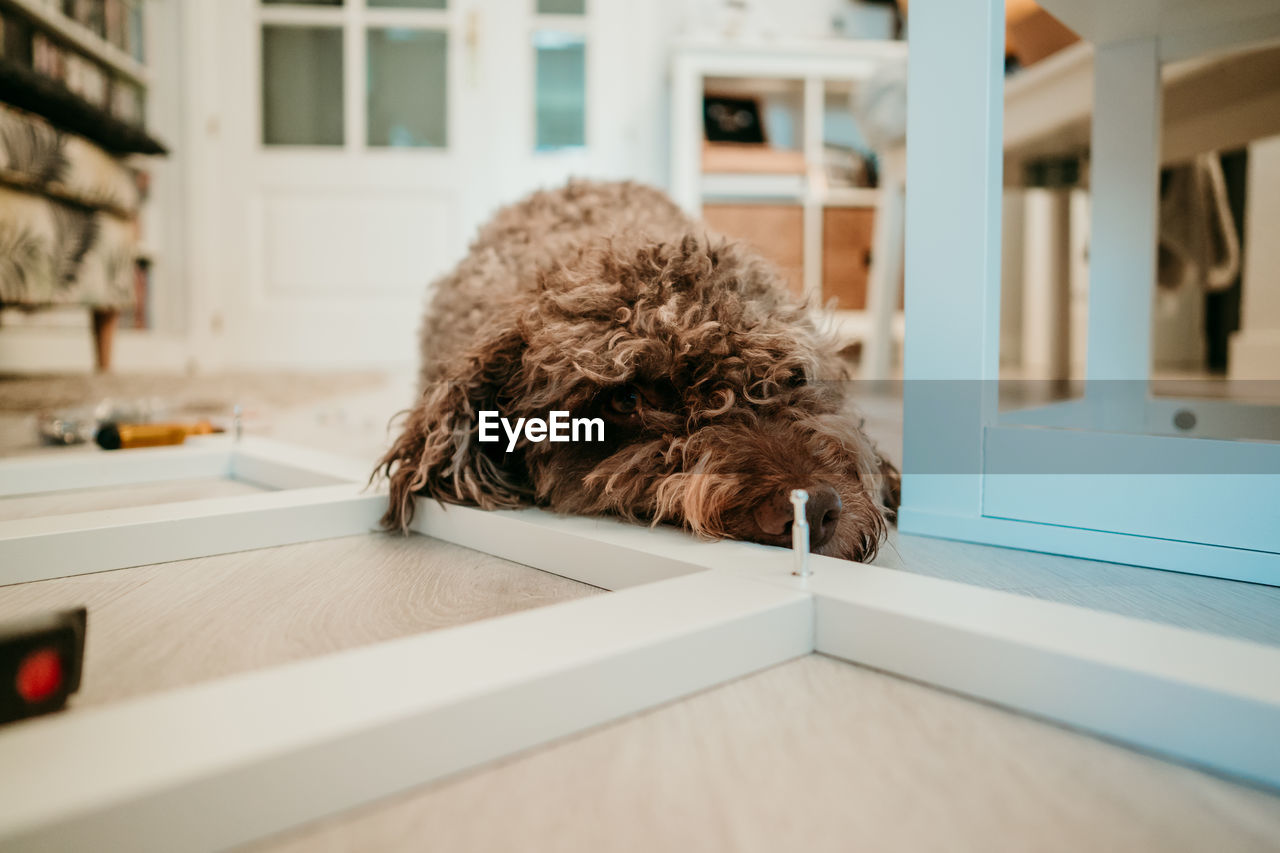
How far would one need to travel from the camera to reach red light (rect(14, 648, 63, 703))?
659 millimetres

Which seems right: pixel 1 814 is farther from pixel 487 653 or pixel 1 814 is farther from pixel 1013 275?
pixel 1013 275

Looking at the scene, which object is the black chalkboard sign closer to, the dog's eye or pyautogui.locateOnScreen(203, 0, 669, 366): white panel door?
pyautogui.locateOnScreen(203, 0, 669, 366): white panel door

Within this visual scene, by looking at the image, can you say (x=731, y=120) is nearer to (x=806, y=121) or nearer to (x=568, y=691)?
(x=806, y=121)

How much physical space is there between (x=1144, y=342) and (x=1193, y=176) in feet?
6.56

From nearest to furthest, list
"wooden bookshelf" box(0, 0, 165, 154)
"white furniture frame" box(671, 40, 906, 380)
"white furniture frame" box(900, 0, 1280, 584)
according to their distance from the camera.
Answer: "white furniture frame" box(900, 0, 1280, 584) → "wooden bookshelf" box(0, 0, 165, 154) → "white furniture frame" box(671, 40, 906, 380)

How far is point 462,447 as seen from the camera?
1437 mm

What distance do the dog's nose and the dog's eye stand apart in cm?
33

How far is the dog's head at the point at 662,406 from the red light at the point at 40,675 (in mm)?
705

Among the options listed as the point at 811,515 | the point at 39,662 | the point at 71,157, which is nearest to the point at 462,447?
the point at 811,515

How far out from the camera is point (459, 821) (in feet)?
1.87

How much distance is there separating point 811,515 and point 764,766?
1.43 ft

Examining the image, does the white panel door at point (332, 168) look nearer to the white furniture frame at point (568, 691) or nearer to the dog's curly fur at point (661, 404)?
the dog's curly fur at point (661, 404)

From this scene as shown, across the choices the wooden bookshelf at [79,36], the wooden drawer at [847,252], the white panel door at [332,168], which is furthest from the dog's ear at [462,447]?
the white panel door at [332,168]

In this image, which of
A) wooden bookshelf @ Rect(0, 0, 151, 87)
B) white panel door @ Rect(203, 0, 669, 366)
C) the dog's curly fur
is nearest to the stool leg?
white panel door @ Rect(203, 0, 669, 366)
